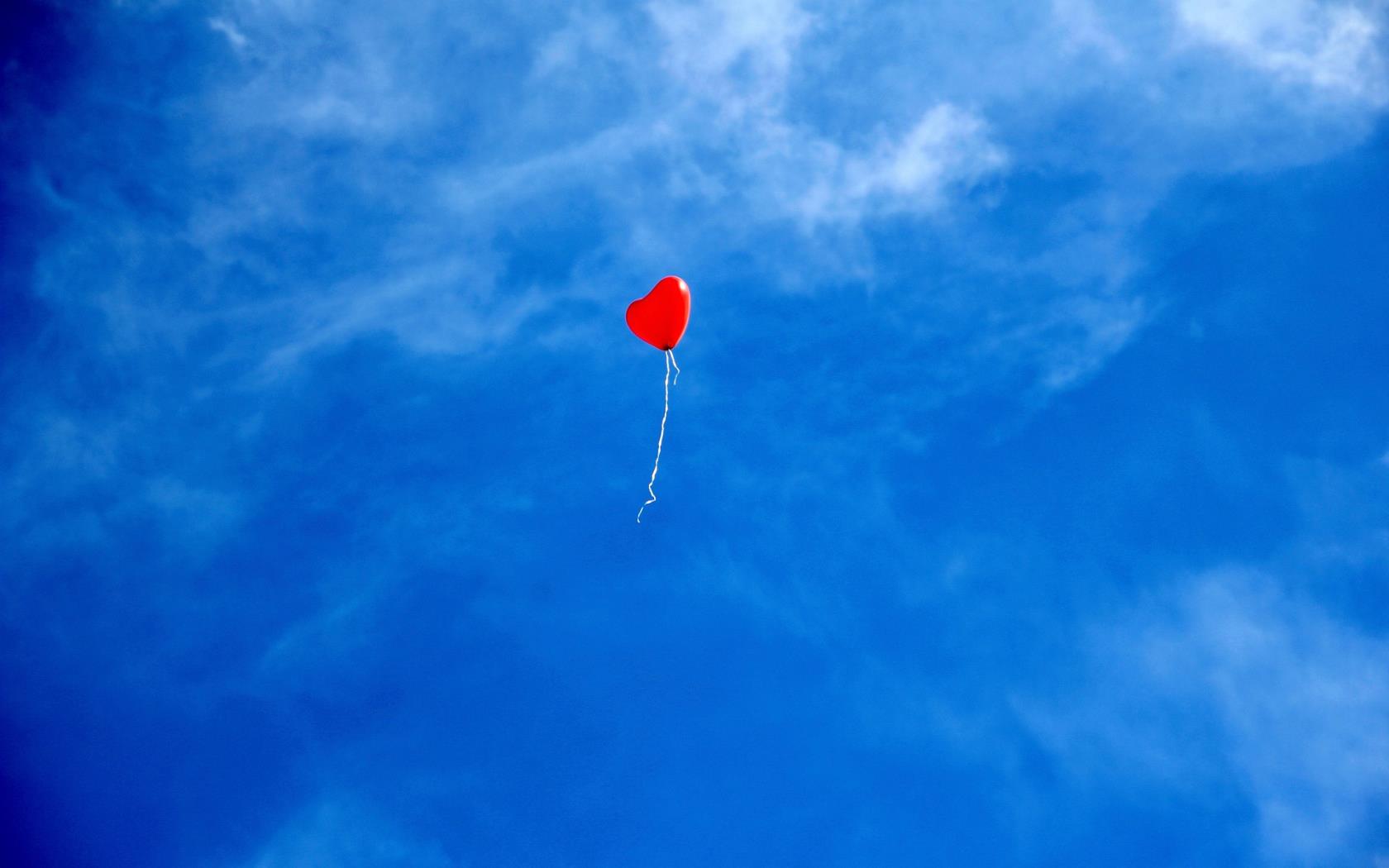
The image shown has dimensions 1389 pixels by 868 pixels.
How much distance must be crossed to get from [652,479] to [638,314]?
24.2 feet

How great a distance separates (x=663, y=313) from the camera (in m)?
20.7

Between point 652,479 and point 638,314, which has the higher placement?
point 652,479

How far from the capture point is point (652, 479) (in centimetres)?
2738

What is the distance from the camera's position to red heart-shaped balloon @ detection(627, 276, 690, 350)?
2058cm

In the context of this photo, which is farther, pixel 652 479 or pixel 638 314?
pixel 652 479

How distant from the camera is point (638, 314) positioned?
68.4ft

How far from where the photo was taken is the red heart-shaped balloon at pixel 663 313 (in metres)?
20.6
